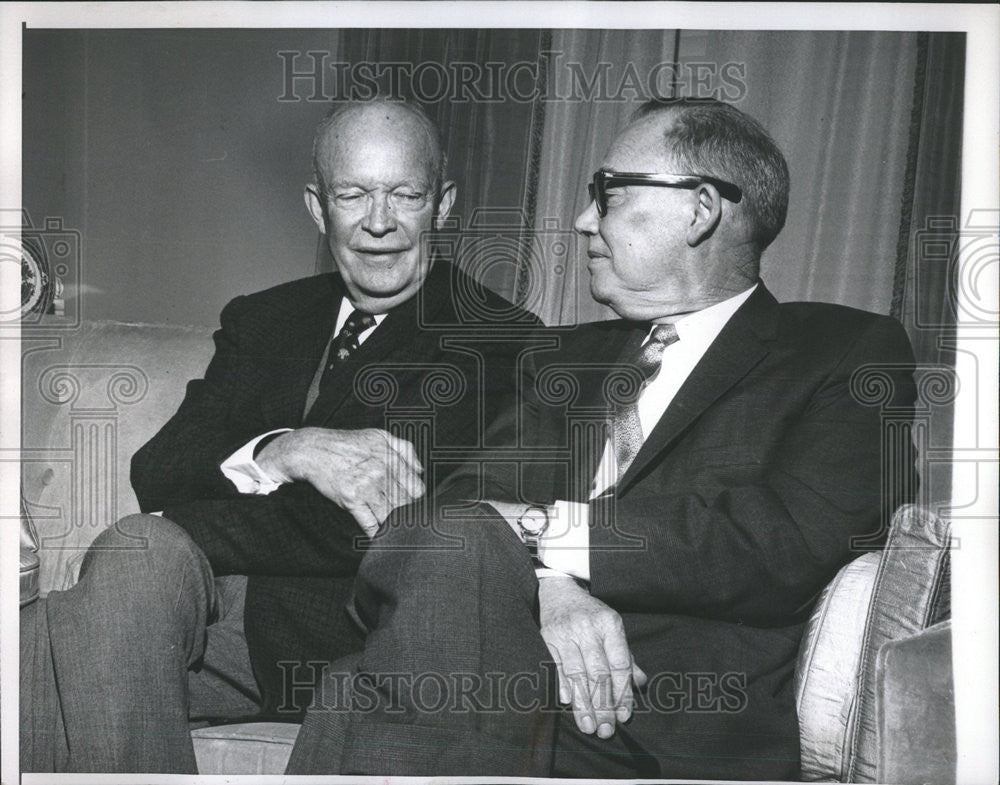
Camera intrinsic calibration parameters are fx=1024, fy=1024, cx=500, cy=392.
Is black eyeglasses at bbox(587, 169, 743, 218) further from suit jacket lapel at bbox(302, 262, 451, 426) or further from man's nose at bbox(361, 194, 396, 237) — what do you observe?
man's nose at bbox(361, 194, 396, 237)

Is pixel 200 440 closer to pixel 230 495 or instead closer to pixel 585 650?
pixel 230 495

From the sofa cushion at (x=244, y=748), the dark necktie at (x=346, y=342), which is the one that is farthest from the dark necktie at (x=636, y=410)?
the sofa cushion at (x=244, y=748)

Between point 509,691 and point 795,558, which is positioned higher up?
point 795,558

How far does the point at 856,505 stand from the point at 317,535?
5.00 feet

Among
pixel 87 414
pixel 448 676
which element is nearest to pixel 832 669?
pixel 448 676

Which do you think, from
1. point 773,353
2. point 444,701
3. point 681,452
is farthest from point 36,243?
point 773,353

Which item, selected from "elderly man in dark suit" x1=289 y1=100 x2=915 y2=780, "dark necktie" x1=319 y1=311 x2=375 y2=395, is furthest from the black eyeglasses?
"dark necktie" x1=319 y1=311 x2=375 y2=395

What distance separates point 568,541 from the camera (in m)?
2.90

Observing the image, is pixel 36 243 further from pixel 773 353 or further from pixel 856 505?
pixel 856 505

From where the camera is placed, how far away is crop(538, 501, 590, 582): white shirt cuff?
2.89m

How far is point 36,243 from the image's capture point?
310 cm

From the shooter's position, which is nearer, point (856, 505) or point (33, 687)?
point (856, 505)

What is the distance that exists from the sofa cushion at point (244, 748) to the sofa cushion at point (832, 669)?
1432mm

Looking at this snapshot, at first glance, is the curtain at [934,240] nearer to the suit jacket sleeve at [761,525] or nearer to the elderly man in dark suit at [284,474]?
the suit jacket sleeve at [761,525]
